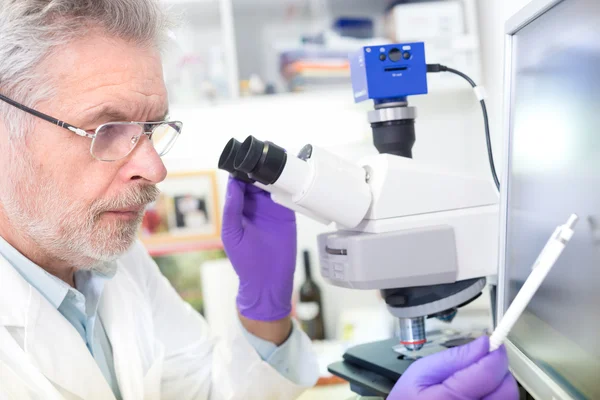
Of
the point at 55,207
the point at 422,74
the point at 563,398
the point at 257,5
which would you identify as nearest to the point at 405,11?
the point at 257,5

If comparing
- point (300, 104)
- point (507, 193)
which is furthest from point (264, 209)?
point (300, 104)

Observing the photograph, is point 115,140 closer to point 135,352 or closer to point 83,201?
point 83,201

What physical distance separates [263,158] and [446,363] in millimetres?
366

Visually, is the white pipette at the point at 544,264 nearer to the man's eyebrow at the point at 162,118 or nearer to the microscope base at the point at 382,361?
the microscope base at the point at 382,361

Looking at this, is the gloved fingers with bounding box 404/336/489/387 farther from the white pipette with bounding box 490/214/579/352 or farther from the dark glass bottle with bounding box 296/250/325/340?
the dark glass bottle with bounding box 296/250/325/340

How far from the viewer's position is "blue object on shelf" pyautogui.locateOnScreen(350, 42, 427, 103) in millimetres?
860

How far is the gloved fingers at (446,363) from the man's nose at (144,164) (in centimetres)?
53

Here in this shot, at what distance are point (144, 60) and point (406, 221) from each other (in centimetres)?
53

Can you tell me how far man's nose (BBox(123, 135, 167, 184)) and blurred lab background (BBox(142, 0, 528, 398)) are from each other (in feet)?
3.31

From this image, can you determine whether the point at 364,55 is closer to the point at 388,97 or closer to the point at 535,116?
the point at 388,97

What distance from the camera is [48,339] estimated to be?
979mm

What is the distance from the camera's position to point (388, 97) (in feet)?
2.90

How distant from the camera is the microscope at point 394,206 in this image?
796 millimetres

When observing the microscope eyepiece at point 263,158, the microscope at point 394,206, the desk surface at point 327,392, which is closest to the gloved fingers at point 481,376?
the microscope at point 394,206
